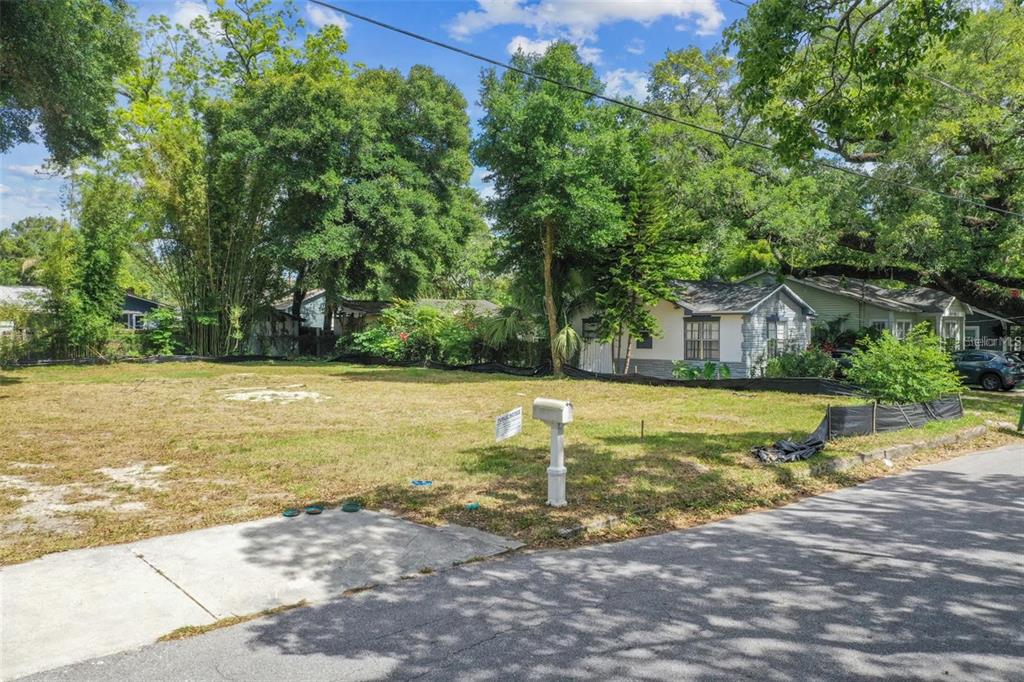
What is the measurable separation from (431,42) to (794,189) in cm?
1581

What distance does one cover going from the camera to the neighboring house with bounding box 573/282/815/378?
72.3ft

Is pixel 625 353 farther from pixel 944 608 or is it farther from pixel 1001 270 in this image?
pixel 944 608

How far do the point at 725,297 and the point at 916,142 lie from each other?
27.4 feet

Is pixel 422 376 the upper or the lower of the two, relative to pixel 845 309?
lower

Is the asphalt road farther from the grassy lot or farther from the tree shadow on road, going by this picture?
the grassy lot

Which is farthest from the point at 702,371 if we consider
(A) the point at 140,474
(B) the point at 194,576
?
(B) the point at 194,576

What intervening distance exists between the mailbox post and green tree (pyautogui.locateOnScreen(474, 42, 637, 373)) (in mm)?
14598

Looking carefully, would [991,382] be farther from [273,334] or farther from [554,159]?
[273,334]

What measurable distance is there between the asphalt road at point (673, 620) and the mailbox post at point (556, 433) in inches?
40.0

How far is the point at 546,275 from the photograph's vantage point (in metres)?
22.2

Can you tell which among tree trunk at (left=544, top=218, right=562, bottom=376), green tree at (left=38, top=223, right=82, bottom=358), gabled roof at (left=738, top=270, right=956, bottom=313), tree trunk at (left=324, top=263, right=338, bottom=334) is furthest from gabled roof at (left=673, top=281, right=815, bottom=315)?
green tree at (left=38, top=223, right=82, bottom=358)

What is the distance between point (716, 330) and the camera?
22.6m

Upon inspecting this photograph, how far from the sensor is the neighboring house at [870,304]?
1058 inches

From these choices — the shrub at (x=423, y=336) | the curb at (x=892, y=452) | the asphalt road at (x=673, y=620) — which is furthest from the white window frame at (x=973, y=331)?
the asphalt road at (x=673, y=620)
